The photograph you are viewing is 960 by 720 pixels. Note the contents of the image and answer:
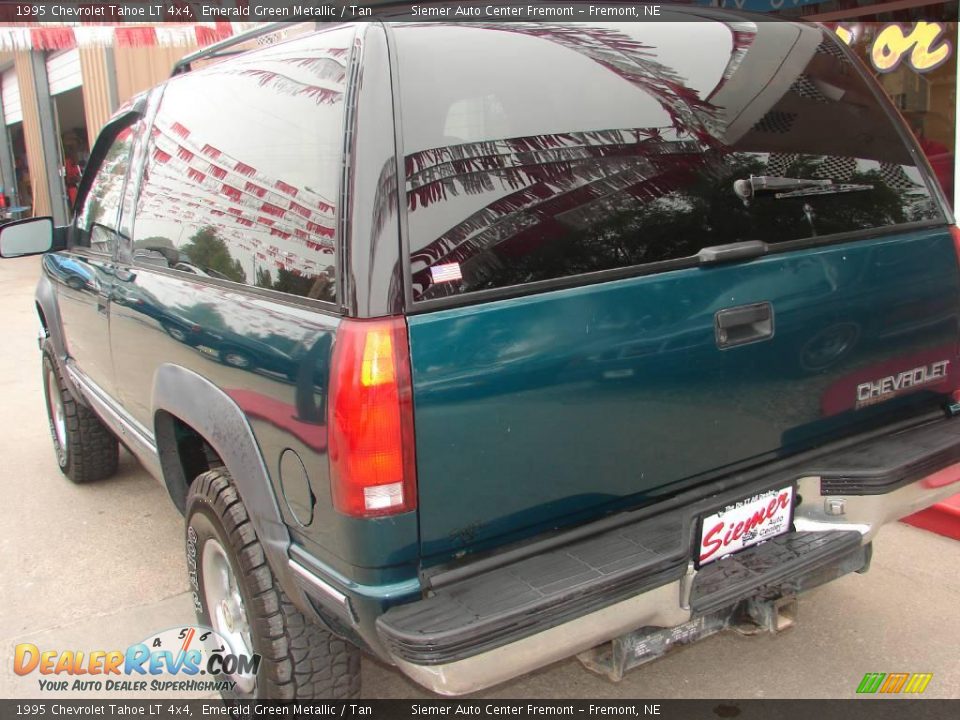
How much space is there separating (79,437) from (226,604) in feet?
7.49

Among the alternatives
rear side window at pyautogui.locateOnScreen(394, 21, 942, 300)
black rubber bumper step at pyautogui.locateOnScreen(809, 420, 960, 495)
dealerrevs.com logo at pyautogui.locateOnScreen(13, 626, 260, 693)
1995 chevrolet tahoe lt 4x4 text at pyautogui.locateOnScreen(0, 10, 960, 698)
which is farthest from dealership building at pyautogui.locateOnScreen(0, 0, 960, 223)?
dealerrevs.com logo at pyautogui.locateOnScreen(13, 626, 260, 693)

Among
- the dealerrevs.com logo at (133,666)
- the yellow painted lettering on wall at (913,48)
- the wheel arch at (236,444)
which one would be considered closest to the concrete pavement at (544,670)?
the dealerrevs.com logo at (133,666)

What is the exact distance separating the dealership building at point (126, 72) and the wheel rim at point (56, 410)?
156 inches

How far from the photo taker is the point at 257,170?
7.19 ft

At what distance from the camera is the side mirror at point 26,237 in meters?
3.64

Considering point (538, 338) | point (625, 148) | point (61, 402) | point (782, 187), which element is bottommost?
point (61, 402)

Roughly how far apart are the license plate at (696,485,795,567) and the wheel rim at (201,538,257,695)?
1.28 meters

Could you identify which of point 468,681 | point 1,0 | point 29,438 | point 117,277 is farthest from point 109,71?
point 468,681

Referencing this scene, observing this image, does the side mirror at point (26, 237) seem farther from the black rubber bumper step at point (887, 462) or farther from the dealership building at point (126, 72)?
the black rubber bumper step at point (887, 462)

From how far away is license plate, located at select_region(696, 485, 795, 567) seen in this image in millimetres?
2035

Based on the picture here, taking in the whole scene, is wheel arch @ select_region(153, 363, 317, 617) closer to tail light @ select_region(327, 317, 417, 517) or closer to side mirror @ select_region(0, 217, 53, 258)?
tail light @ select_region(327, 317, 417, 517)

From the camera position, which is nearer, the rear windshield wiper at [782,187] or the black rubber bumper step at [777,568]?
the black rubber bumper step at [777,568]

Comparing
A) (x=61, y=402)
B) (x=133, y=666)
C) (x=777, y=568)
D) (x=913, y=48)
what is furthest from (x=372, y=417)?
(x=913, y=48)

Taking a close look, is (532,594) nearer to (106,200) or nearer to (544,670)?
(544,670)
